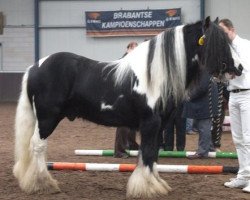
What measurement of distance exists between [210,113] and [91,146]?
9.09 feet

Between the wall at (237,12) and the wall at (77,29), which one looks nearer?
the wall at (237,12)

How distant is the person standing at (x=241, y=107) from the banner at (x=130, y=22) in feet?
52.3

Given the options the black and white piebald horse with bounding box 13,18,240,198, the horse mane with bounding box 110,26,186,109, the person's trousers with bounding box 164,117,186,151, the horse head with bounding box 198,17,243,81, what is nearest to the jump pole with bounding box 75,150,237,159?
the person's trousers with bounding box 164,117,186,151

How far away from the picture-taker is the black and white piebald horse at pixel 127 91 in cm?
589

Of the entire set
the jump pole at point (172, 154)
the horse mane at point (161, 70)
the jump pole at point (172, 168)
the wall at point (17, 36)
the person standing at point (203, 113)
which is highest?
the wall at point (17, 36)

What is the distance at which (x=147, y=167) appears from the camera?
5.97 meters

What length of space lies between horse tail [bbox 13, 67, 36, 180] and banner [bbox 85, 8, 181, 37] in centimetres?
1612

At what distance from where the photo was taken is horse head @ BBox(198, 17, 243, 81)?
5.79 m

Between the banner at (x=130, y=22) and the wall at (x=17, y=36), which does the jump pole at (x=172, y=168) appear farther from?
the wall at (x=17, y=36)

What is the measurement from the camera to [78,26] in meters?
22.7

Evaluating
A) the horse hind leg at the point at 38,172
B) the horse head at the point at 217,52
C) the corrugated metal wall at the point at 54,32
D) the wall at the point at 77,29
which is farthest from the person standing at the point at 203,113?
the wall at the point at 77,29

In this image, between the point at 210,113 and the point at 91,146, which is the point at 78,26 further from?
the point at 210,113

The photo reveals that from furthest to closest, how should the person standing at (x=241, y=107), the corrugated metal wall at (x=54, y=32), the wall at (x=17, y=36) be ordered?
the wall at (x=17, y=36) < the corrugated metal wall at (x=54, y=32) < the person standing at (x=241, y=107)

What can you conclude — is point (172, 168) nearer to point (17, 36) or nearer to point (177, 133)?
point (177, 133)
